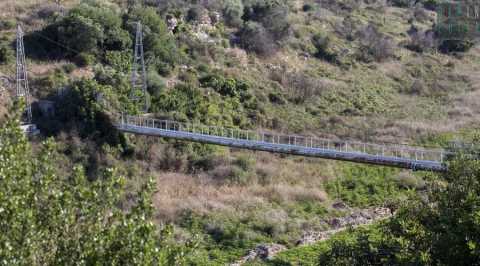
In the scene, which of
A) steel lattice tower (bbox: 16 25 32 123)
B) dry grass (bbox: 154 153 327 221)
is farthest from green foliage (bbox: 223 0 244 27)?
steel lattice tower (bbox: 16 25 32 123)

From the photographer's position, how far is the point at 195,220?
886 inches

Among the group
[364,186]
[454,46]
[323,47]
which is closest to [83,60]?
[364,186]

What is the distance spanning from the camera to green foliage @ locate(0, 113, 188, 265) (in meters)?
7.43

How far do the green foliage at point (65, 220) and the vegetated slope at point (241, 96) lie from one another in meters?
10.6

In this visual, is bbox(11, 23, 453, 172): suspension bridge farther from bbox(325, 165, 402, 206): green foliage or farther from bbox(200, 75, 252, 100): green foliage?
bbox(200, 75, 252, 100): green foliage

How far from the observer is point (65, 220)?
26.0 ft

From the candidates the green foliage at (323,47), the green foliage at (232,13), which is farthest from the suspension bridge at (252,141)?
the green foliage at (323,47)

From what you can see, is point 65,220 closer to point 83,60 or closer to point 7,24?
point 83,60

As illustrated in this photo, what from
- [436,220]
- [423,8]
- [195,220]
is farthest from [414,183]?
[423,8]

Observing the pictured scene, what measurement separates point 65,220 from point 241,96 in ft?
86.2

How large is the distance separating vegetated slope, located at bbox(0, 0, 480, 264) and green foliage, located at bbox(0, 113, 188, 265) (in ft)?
34.8

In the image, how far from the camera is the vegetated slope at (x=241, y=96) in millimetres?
24641

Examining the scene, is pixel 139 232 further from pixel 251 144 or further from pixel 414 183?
pixel 414 183

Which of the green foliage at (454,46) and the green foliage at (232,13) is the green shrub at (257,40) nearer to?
the green foliage at (232,13)
